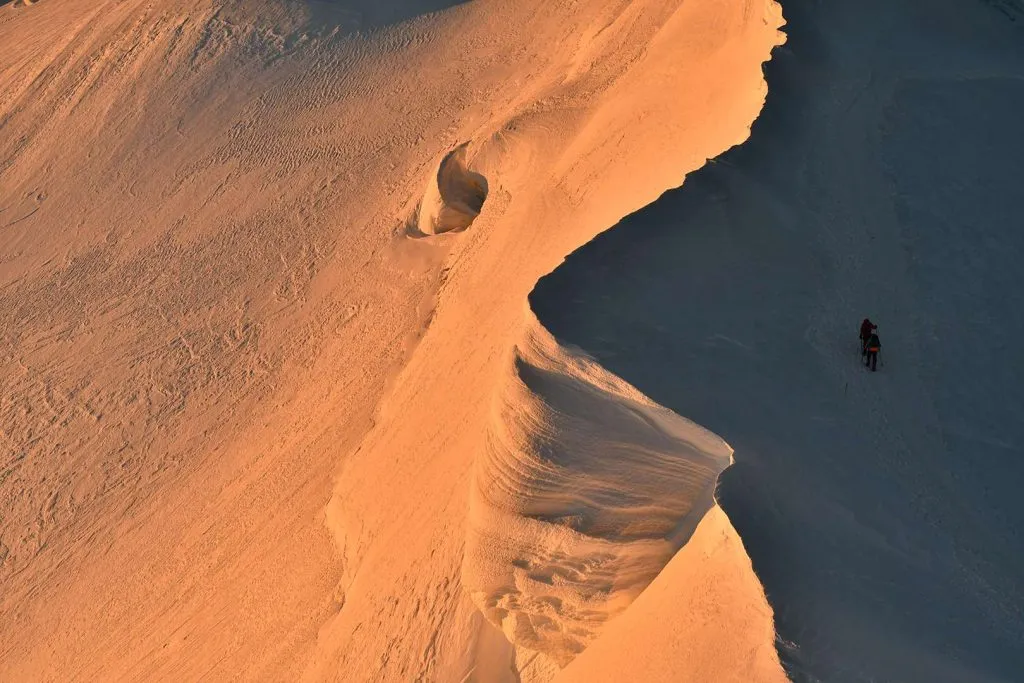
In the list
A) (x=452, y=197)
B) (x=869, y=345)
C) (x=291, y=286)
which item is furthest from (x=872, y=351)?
(x=291, y=286)

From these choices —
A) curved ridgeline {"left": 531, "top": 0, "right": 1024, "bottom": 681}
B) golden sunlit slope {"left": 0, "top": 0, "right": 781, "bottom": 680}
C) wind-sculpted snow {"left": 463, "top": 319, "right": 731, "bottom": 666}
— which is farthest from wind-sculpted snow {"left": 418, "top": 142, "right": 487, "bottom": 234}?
wind-sculpted snow {"left": 463, "top": 319, "right": 731, "bottom": 666}

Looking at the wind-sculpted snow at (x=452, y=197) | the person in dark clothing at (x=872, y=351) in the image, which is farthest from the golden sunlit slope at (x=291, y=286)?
the person in dark clothing at (x=872, y=351)

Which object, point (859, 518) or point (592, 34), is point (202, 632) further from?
point (592, 34)

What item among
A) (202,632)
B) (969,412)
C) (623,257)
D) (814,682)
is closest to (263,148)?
(202,632)

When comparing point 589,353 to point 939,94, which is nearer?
point 589,353

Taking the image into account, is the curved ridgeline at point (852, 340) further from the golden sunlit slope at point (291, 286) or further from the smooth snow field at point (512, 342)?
the golden sunlit slope at point (291, 286)

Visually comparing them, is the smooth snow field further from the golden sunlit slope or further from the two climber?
the two climber
